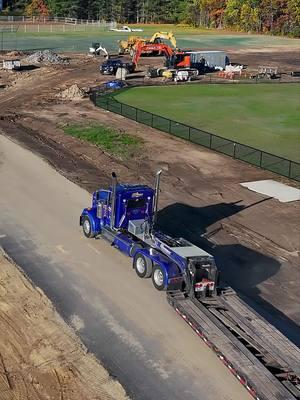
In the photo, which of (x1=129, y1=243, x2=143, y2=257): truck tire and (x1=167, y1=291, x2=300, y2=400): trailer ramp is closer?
(x1=167, y1=291, x2=300, y2=400): trailer ramp

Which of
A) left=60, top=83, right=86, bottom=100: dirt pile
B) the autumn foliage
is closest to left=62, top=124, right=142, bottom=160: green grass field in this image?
left=60, top=83, right=86, bottom=100: dirt pile

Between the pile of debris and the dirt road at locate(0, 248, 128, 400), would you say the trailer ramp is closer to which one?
the dirt road at locate(0, 248, 128, 400)

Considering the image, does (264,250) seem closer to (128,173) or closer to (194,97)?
(128,173)

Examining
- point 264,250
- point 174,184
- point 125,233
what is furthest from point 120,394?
point 174,184

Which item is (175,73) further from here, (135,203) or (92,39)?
(92,39)

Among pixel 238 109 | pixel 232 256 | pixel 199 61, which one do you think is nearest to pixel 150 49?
pixel 199 61

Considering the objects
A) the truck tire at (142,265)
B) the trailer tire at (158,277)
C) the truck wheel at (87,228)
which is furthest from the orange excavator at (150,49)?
the trailer tire at (158,277)
